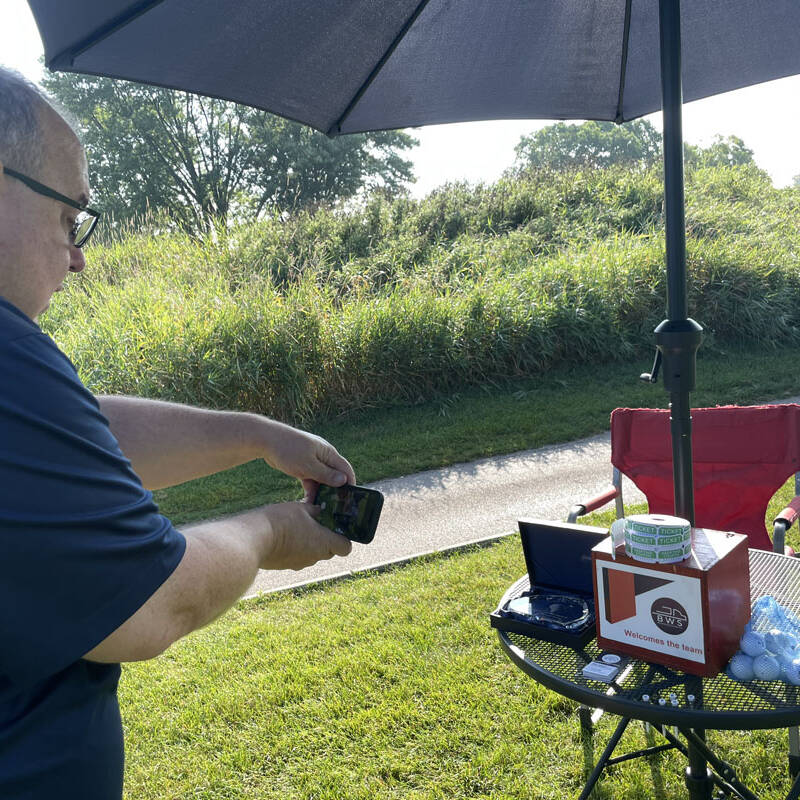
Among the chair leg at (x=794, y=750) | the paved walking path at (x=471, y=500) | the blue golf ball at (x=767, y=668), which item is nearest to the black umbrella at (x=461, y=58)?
the blue golf ball at (x=767, y=668)

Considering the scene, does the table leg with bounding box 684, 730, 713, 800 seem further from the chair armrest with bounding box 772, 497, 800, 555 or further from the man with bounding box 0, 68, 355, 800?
the man with bounding box 0, 68, 355, 800

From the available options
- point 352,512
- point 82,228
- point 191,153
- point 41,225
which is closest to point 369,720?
point 352,512

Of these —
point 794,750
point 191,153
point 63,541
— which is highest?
point 191,153

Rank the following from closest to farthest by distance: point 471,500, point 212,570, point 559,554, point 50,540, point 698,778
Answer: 1. point 50,540
2. point 212,570
3. point 559,554
4. point 698,778
5. point 471,500

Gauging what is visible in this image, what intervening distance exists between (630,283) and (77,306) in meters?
7.64

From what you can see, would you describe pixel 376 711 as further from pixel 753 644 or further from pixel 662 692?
pixel 753 644

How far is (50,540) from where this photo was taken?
86cm

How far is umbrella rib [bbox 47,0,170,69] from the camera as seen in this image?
185 cm

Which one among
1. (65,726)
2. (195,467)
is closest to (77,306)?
(195,467)

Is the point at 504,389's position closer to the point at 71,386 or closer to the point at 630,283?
the point at 630,283

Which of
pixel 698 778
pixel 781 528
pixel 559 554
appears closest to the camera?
pixel 559 554

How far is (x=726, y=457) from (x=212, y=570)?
9.46 feet

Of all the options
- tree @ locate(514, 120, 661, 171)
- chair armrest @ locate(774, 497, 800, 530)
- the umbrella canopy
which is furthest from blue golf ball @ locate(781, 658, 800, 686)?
tree @ locate(514, 120, 661, 171)

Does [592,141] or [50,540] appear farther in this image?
[592,141]
